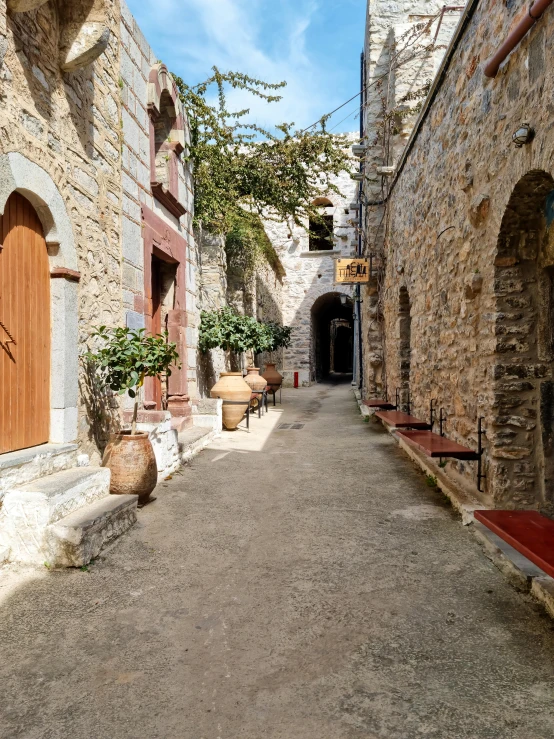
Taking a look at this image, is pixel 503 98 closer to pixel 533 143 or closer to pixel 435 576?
pixel 533 143

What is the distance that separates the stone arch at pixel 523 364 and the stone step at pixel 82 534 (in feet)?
8.02

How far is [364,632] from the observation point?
2186 mm

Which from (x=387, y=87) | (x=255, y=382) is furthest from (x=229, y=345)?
(x=387, y=87)

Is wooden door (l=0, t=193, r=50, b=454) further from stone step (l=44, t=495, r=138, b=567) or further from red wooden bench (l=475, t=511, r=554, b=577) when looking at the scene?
red wooden bench (l=475, t=511, r=554, b=577)

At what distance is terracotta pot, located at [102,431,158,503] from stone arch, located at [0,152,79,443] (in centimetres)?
31

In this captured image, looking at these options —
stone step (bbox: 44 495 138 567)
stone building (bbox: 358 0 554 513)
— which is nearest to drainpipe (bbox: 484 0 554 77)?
stone building (bbox: 358 0 554 513)

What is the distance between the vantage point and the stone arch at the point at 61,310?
3.43m

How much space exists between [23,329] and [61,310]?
405 mm

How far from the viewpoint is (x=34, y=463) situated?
10.2ft

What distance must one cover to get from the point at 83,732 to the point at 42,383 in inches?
90.3

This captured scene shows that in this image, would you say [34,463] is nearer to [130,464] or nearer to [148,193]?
[130,464]

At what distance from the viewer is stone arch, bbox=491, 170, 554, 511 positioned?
3.22 m

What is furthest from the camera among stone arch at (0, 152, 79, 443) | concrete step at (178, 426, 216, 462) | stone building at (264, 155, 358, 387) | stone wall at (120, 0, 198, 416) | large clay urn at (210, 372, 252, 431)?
stone building at (264, 155, 358, 387)

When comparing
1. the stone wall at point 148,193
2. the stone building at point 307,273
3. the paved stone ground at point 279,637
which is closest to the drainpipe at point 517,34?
the paved stone ground at point 279,637
